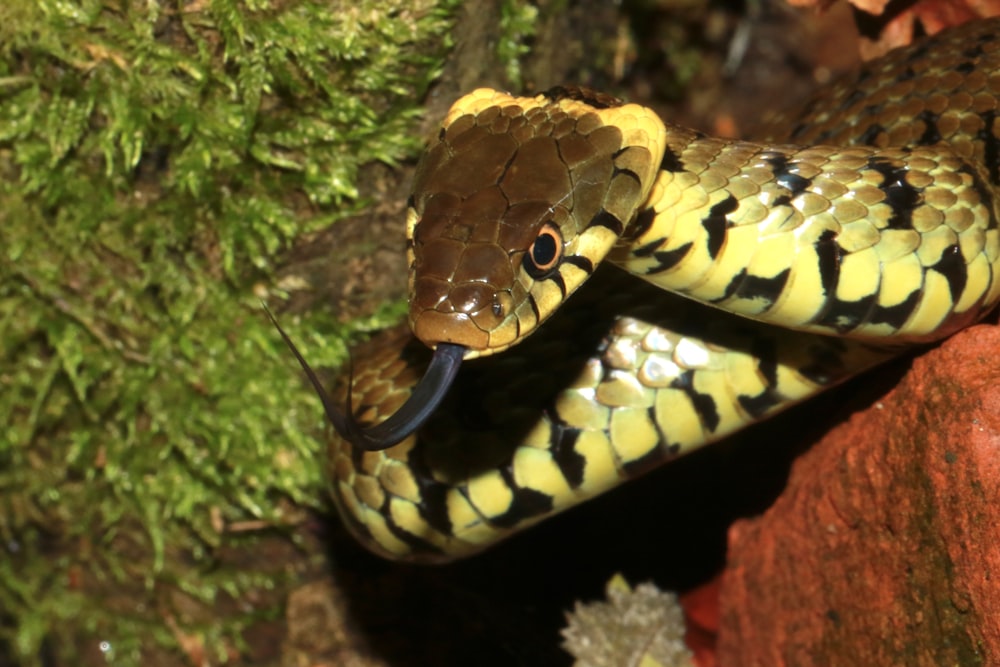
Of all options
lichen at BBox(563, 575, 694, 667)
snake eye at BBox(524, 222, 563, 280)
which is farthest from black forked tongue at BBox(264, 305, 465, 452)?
lichen at BBox(563, 575, 694, 667)

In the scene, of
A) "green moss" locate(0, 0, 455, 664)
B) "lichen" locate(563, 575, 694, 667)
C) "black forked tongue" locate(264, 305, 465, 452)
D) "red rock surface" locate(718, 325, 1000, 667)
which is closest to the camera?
"black forked tongue" locate(264, 305, 465, 452)

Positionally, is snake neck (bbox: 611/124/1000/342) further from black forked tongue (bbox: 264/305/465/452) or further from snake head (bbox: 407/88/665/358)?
black forked tongue (bbox: 264/305/465/452)

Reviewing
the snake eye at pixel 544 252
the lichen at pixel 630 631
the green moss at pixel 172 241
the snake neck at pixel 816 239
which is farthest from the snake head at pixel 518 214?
the lichen at pixel 630 631

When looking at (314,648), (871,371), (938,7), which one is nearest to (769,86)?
(938,7)

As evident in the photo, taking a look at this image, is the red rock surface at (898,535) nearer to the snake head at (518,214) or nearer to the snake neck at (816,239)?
the snake neck at (816,239)

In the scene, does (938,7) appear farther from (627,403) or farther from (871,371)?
(627,403)

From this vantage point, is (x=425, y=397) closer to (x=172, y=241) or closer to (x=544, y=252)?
(x=544, y=252)

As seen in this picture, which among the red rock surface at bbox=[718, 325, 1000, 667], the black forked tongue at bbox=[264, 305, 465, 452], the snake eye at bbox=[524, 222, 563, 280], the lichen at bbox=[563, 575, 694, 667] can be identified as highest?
the snake eye at bbox=[524, 222, 563, 280]
